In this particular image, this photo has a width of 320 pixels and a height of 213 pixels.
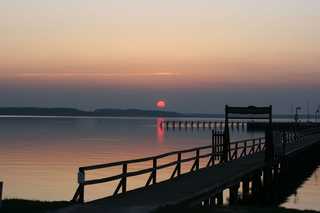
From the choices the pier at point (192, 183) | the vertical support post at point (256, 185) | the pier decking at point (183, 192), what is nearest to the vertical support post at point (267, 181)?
the pier at point (192, 183)

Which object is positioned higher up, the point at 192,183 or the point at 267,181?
the point at 192,183

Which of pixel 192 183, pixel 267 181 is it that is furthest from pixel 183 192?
pixel 267 181

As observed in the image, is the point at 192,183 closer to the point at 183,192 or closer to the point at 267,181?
the point at 183,192

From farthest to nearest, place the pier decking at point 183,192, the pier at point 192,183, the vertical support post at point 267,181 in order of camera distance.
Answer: the vertical support post at point 267,181
the pier at point 192,183
the pier decking at point 183,192

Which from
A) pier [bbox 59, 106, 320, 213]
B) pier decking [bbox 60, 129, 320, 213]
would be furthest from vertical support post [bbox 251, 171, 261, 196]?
pier decking [bbox 60, 129, 320, 213]

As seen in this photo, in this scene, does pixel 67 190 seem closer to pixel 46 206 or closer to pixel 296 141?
pixel 46 206

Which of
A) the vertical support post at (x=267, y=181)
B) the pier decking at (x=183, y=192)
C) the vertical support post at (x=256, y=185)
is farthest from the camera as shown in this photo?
the vertical support post at (x=267, y=181)

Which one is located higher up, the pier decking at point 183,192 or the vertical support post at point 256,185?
the pier decking at point 183,192

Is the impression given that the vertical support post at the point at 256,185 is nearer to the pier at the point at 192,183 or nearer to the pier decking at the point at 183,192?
the pier at the point at 192,183

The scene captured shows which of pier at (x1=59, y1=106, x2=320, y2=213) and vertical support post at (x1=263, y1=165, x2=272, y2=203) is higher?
pier at (x1=59, y1=106, x2=320, y2=213)

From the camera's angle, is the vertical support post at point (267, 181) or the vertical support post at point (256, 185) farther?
the vertical support post at point (267, 181)

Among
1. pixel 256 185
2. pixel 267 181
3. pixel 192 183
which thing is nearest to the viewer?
pixel 192 183

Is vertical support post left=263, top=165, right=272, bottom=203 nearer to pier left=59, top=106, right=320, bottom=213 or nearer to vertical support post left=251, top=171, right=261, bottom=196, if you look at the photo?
pier left=59, top=106, right=320, bottom=213

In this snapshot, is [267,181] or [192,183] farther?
[267,181]
